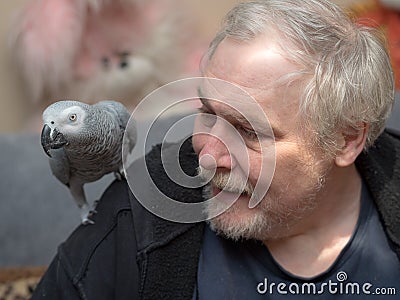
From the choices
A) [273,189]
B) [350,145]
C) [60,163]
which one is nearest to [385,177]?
[350,145]

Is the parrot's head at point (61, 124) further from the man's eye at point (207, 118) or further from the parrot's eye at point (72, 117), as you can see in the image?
the man's eye at point (207, 118)

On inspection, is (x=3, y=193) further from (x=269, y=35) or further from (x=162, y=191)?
(x=269, y=35)

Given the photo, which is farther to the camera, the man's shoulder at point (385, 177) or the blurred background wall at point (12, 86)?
the blurred background wall at point (12, 86)

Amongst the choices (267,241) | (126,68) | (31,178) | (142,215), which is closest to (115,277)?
(142,215)

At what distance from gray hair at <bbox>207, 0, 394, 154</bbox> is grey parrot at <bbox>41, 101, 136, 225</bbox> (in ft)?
0.59

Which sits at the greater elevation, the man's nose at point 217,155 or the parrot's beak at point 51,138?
the parrot's beak at point 51,138

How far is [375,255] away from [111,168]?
42 centimetres

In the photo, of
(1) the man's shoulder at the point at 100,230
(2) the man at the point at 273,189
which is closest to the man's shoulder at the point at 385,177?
(2) the man at the point at 273,189

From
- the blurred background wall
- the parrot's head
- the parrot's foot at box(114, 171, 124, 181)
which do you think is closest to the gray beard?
the parrot's foot at box(114, 171, 124, 181)

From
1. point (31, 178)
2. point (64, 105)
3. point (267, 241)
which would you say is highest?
point (64, 105)

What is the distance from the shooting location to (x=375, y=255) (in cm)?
104

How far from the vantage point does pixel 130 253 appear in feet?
3.22

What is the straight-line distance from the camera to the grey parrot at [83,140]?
74cm

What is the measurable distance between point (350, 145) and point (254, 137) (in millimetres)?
171
